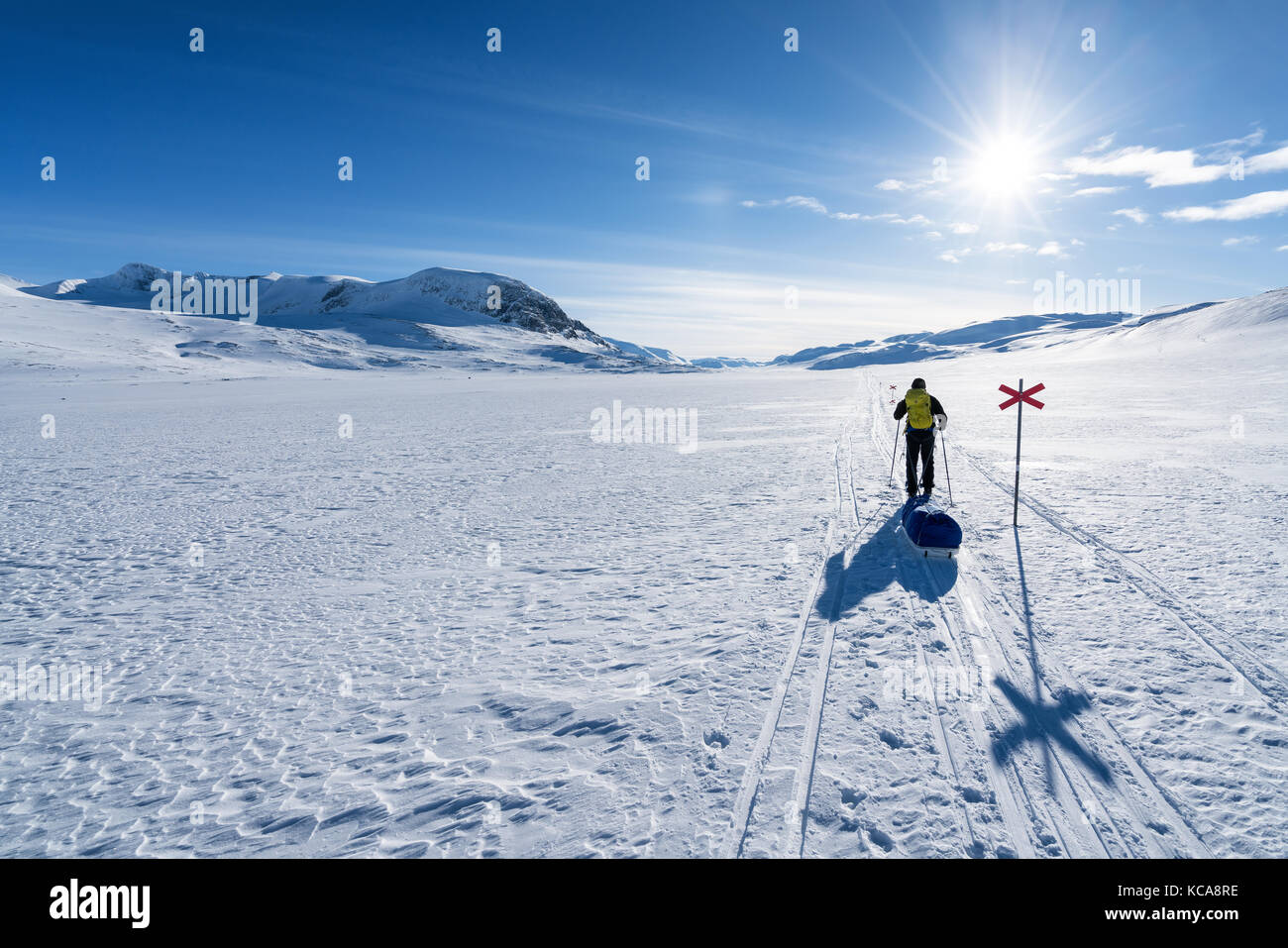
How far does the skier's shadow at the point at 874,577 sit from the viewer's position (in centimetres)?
651

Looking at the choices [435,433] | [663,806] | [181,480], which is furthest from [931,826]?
[435,433]

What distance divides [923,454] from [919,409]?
2.76 ft

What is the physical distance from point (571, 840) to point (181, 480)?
45.8ft

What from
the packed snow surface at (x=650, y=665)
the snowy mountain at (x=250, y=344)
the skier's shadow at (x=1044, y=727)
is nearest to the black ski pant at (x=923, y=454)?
the packed snow surface at (x=650, y=665)

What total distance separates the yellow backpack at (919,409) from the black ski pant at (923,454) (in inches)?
4.4

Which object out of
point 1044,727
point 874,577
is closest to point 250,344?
point 874,577

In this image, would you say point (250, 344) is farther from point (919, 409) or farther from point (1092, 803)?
point (1092, 803)

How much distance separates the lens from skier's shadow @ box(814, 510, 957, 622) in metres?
6.51

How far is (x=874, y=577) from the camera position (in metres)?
7.23

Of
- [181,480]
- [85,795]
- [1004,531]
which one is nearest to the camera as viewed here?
[85,795]

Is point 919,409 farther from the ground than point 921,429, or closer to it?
farther from the ground

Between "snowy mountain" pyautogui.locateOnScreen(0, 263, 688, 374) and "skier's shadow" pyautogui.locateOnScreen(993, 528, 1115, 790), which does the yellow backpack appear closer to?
"skier's shadow" pyautogui.locateOnScreen(993, 528, 1115, 790)
